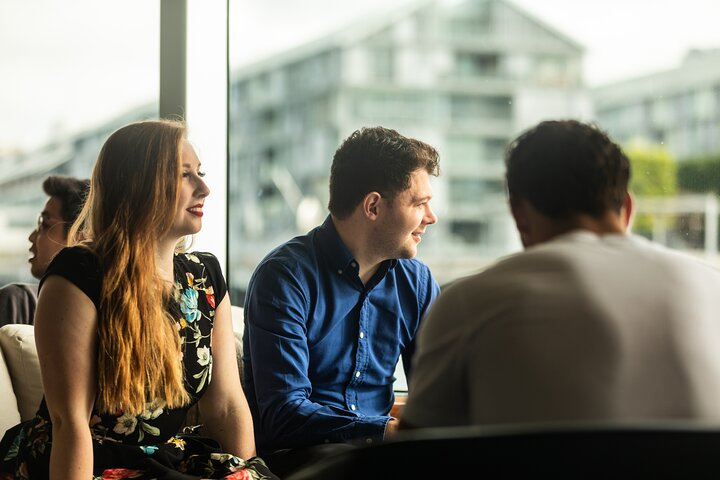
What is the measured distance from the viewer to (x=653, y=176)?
2768 mm

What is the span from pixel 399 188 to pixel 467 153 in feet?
8.22

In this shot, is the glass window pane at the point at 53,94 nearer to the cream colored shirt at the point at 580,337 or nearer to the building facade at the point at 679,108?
the building facade at the point at 679,108

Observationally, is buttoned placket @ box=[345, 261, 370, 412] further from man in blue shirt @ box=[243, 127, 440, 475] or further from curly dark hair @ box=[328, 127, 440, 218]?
curly dark hair @ box=[328, 127, 440, 218]

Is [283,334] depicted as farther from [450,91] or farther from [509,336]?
[450,91]

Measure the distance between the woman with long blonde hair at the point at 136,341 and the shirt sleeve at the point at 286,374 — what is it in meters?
0.08

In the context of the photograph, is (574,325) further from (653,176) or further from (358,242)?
(653,176)

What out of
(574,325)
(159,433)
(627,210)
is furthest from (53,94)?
(574,325)

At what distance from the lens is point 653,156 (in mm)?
2783

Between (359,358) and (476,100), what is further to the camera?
(476,100)

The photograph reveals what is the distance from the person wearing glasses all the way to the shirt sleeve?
877 mm

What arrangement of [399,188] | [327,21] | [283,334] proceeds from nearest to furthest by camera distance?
[283,334] → [399,188] → [327,21]

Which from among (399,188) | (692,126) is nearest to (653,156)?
(692,126)

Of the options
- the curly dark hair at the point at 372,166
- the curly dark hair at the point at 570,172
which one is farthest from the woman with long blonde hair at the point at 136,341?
the curly dark hair at the point at 570,172

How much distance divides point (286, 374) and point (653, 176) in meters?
1.47
